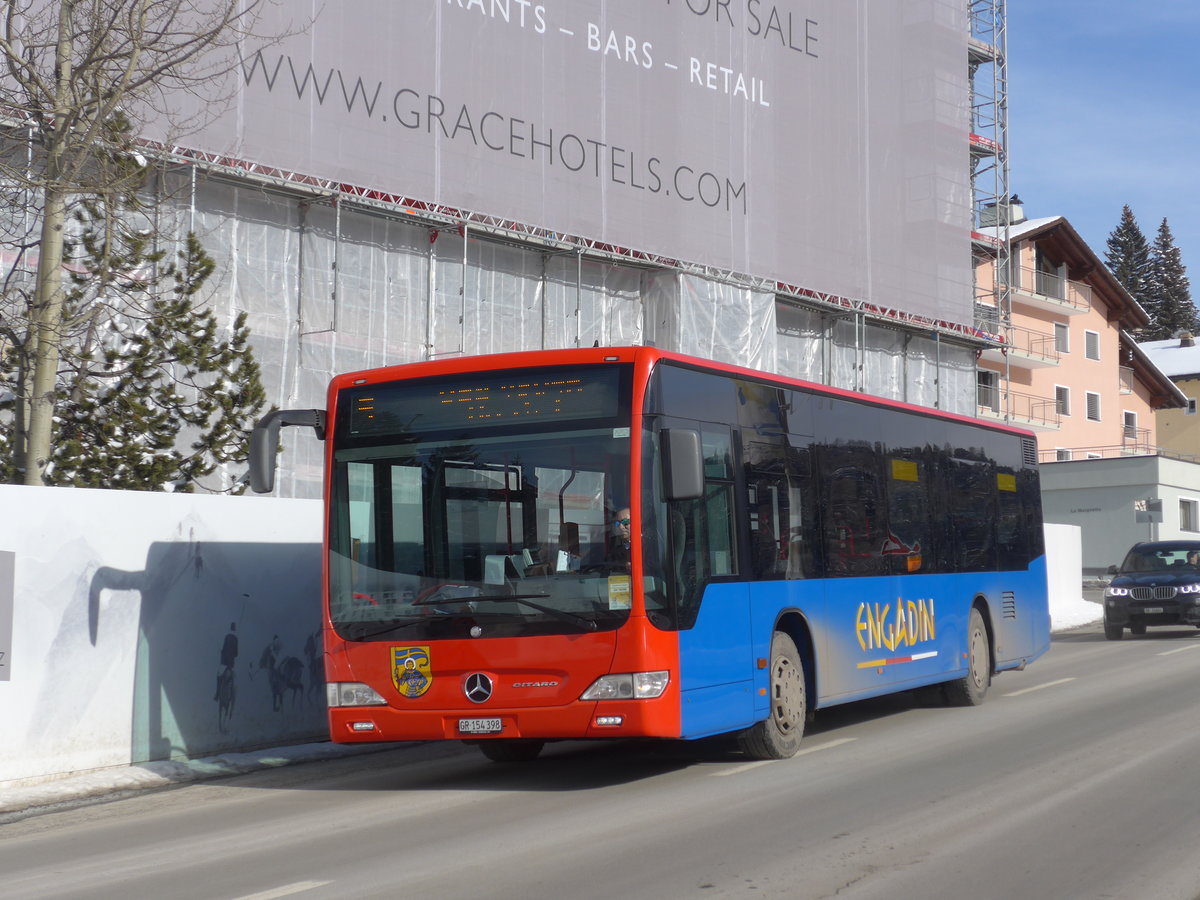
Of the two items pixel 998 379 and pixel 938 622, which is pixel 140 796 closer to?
pixel 938 622

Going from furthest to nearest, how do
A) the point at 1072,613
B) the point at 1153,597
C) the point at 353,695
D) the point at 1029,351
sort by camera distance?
1. the point at 1029,351
2. the point at 1072,613
3. the point at 1153,597
4. the point at 353,695

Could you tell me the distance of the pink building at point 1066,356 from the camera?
59969mm

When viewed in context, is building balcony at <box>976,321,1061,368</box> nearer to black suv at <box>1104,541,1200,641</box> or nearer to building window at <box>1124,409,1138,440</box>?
building window at <box>1124,409,1138,440</box>

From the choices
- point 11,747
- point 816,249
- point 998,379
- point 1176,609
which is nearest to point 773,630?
point 11,747

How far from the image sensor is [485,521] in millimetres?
10109

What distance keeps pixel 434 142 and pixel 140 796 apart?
1854 cm

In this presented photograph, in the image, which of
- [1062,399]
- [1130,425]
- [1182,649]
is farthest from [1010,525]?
[1130,425]

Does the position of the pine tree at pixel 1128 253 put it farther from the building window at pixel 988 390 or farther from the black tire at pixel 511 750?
the black tire at pixel 511 750

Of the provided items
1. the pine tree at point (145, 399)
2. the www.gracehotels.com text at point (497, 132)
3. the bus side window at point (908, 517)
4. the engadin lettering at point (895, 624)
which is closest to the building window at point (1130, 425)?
the www.gracehotels.com text at point (497, 132)

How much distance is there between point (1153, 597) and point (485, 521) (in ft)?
63.7

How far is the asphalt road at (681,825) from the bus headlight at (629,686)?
0.66 m

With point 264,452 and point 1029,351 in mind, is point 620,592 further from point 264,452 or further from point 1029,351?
point 1029,351

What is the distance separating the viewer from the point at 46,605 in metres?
11.2

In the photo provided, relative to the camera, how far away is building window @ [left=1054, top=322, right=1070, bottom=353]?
64312 millimetres
